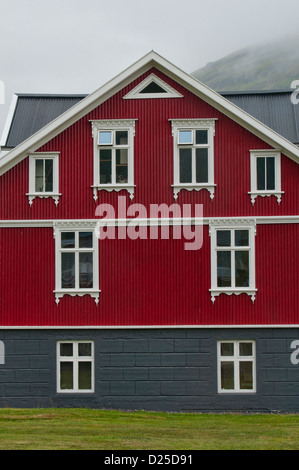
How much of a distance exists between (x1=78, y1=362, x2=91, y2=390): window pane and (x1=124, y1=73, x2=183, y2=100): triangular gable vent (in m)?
8.81

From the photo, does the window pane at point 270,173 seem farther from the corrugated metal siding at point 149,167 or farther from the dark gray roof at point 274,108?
the dark gray roof at point 274,108

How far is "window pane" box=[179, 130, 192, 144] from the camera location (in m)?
22.8

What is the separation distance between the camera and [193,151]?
2292cm

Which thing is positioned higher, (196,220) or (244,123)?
(244,123)

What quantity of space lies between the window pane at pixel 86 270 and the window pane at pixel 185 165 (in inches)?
156

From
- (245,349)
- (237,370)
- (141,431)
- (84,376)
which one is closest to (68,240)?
(84,376)

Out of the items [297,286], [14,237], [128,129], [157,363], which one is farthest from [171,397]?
[128,129]

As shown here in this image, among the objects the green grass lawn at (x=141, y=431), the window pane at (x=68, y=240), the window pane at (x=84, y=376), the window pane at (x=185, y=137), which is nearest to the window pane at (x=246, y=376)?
the green grass lawn at (x=141, y=431)

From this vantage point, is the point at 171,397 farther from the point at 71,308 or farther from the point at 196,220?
the point at 196,220

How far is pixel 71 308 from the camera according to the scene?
22.7m

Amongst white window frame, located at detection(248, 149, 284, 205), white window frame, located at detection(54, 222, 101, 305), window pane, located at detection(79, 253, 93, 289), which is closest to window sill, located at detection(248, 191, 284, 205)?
white window frame, located at detection(248, 149, 284, 205)

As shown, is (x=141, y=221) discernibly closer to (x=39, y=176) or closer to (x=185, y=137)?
(x=185, y=137)
